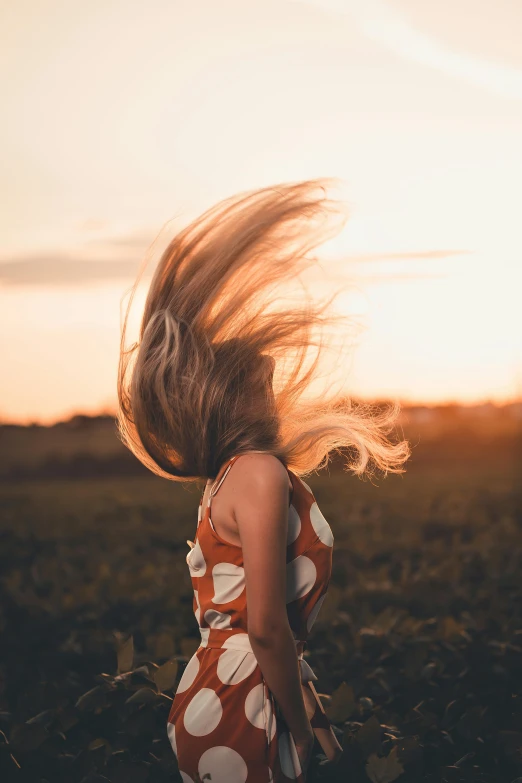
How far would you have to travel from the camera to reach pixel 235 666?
7.30 ft

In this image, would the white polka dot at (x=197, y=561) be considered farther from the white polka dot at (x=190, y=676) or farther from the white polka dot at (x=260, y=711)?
the white polka dot at (x=260, y=711)

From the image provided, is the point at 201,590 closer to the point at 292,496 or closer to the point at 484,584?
the point at 292,496

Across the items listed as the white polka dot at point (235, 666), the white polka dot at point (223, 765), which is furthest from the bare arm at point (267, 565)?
the white polka dot at point (223, 765)

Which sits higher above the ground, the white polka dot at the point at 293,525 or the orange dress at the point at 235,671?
the white polka dot at the point at 293,525

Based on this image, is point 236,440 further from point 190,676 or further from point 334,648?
point 334,648

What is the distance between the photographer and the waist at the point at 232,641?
7.38ft

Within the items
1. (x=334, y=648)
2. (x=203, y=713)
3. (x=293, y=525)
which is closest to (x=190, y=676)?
(x=203, y=713)

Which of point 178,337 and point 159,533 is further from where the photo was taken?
point 159,533

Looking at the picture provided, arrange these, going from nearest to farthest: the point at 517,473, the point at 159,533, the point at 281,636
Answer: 1. the point at 281,636
2. the point at 159,533
3. the point at 517,473

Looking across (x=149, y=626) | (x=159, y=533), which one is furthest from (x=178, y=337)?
(x=159, y=533)

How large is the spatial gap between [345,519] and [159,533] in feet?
7.98

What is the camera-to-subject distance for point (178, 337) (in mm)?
2256

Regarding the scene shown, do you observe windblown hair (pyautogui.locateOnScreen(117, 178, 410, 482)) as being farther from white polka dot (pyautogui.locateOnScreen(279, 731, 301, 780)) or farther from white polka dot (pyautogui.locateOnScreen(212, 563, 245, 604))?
white polka dot (pyautogui.locateOnScreen(279, 731, 301, 780))

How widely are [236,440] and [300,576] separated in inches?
16.4
